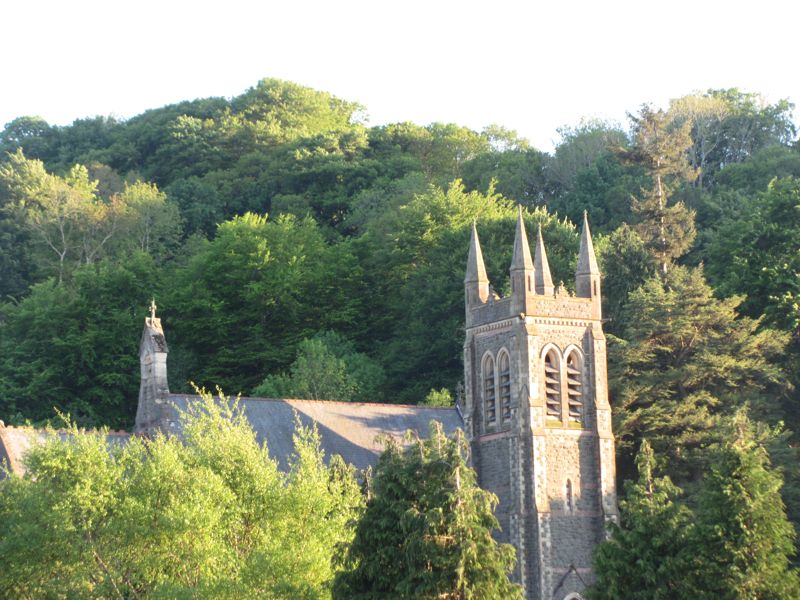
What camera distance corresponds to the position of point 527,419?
60.6 metres

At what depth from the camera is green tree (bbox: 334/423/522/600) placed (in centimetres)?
3994

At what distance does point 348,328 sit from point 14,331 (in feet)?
52.6

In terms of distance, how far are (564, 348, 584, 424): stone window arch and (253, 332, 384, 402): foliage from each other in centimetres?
1342

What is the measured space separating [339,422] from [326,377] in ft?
33.5

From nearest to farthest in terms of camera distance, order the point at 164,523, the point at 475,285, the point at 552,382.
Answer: the point at 164,523 → the point at 552,382 → the point at 475,285

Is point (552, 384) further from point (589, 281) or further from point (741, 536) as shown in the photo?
point (741, 536)

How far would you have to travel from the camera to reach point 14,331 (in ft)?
271

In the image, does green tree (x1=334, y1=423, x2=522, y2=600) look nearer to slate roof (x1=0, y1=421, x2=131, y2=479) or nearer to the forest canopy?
the forest canopy

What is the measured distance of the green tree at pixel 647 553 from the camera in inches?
1768

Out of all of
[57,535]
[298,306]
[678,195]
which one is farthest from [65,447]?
[678,195]

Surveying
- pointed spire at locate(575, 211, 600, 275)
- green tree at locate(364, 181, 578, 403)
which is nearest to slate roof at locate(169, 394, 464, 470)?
pointed spire at locate(575, 211, 600, 275)

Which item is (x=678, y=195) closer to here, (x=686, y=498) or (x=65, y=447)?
(x=686, y=498)

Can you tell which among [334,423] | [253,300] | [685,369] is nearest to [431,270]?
[253,300]

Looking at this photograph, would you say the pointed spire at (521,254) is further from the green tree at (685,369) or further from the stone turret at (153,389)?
the stone turret at (153,389)
